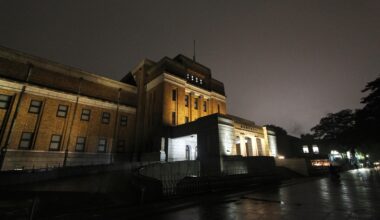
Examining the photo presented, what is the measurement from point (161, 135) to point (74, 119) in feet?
41.7

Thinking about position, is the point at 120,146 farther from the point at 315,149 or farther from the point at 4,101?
the point at 315,149

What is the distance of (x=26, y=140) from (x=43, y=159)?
3110 mm

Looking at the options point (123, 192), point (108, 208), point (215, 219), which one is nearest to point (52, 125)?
point (123, 192)

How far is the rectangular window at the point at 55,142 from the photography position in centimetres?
2324

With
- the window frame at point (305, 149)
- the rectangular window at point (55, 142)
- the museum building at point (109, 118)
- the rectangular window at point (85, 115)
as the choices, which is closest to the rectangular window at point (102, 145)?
the museum building at point (109, 118)

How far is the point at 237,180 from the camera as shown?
1463 centimetres

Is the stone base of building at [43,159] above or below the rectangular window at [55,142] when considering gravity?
below

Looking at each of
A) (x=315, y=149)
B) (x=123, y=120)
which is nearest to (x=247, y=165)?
(x=123, y=120)

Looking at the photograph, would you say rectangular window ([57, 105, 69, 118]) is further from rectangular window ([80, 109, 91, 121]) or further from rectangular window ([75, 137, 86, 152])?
rectangular window ([75, 137, 86, 152])

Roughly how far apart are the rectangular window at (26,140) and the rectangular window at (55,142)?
2132 millimetres

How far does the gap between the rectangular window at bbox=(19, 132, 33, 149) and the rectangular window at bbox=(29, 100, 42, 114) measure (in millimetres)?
2928

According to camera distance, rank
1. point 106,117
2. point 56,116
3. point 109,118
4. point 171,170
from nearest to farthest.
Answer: point 171,170 < point 56,116 < point 106,117 < point 109,118

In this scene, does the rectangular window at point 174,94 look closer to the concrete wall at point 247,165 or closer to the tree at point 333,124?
the concrete wall at point 247,165

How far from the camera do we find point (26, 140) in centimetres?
2183
